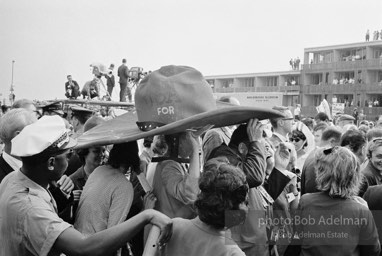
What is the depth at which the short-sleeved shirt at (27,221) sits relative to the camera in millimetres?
2078

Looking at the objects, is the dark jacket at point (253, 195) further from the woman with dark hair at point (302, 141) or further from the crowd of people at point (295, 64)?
the crowd of people at point (295, 64)

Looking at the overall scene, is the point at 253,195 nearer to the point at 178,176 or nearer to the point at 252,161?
the point at 252,161

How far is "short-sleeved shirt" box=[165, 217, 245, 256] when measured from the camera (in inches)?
84.8

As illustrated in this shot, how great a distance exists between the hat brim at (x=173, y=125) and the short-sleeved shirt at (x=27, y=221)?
1.66 ft

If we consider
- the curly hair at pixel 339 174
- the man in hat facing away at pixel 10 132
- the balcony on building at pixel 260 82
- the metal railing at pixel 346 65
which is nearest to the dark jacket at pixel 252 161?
the curly hair at pixel 339 174

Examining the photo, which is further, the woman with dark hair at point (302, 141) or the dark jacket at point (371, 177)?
the woman with dark hair at point (302, 141)

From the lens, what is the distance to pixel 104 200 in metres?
2.72

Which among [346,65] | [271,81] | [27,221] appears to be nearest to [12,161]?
[27,221]

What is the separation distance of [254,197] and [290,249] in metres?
0.45

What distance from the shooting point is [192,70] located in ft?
9.20

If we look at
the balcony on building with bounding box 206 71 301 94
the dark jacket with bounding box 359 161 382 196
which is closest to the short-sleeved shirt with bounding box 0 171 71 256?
the dark jacket with bounding box 359 161 382 196

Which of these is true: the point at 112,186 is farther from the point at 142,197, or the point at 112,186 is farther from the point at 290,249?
the point at 290,249

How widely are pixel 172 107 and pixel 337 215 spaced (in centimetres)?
127

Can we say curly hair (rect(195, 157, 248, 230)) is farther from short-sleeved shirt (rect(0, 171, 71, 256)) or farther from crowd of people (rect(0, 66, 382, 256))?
short-sleeved shirt (rect(0, 171, 71, 256))
